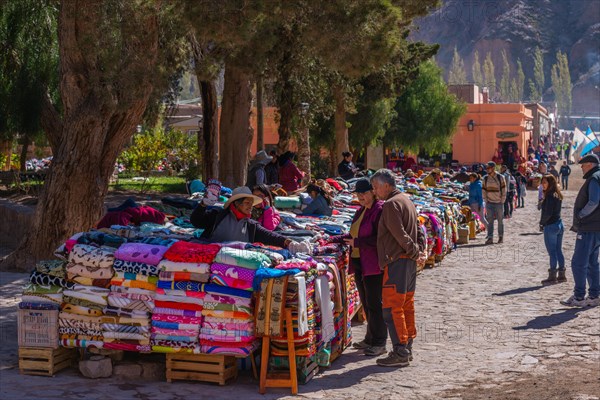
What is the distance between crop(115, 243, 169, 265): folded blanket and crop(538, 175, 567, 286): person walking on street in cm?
760

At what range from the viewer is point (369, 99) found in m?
35.8

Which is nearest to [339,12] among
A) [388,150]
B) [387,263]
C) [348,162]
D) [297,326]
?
[348,162]

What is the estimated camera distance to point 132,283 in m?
7.68

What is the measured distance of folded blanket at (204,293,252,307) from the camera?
7.41m

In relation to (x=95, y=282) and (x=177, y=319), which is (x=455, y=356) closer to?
(x=177, y=319)

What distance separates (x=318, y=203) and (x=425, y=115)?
42265 millimetres

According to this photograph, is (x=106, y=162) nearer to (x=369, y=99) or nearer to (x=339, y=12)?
(x=339, y=12)

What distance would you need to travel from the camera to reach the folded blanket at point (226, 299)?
741cm

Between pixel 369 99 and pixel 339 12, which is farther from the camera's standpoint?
pixel 369 99

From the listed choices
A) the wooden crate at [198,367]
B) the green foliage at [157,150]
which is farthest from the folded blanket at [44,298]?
the green foliage at [157,150]

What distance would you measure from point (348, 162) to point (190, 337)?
13039mm

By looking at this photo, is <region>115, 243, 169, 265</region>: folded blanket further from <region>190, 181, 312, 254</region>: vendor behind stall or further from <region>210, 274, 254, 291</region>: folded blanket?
<region>190, 181, 312, 254</region>: vendor behind stall

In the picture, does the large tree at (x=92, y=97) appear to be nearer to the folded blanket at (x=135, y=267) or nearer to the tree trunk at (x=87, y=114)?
the tree trunk at (x=87, y=114)

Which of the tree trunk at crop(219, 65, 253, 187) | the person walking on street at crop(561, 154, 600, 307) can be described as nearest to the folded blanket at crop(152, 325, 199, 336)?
the person walking on street at crop(561, 154, 600, 307)
